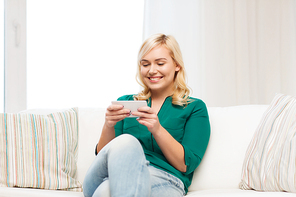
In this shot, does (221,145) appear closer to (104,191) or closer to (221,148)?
(221,148)

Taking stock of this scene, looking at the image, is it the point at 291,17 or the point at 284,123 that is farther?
the point at 291,17

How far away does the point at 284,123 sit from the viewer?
1.29m

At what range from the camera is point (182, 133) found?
4.63 feet

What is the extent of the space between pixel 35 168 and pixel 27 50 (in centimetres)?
153

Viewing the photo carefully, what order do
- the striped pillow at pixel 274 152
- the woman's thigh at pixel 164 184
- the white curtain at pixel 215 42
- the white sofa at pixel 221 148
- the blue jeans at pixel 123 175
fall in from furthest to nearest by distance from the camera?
the white curtain at pixel 215 42, the white sofa at pixel 221 148, the striped pillow at pixel 274 152, the woman's thigh at pixel 164 184, the blue jeans at pixel 123 175

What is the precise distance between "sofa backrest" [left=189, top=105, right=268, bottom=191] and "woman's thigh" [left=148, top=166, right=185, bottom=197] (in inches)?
9.4

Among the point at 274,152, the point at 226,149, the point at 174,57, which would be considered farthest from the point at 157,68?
the point at 274,152

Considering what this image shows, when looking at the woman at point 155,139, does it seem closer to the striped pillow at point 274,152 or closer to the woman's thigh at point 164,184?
the woman's thigh at point 164,184

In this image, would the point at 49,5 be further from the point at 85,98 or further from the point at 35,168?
the point at 35,168

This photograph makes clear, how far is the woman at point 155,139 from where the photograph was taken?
3.12 feet

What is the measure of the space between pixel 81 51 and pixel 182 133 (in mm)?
1613

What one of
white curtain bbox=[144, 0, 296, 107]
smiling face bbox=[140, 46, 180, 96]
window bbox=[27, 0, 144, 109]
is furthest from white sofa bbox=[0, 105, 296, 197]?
window bbox=[27, 0, 144, 109]

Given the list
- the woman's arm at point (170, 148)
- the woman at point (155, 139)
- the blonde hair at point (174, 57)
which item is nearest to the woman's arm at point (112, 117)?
the woman at point (155, 139)

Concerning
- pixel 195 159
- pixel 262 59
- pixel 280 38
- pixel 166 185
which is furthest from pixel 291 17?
pixel 166 185
